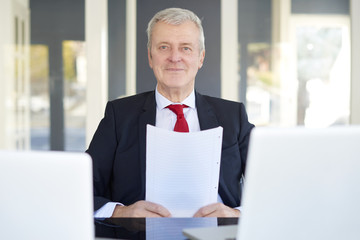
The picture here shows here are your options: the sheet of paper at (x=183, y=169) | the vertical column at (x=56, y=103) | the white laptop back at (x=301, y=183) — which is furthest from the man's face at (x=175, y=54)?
the vertical column at (x=56, y=103)

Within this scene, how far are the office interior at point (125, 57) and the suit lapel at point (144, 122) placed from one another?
3.24 meters

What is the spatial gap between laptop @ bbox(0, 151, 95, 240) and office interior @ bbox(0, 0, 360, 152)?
4.77 meters

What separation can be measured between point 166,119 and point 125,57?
3.41 m

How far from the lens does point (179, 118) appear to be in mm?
2213

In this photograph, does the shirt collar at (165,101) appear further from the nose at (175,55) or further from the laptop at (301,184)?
the laptop at (301,184)

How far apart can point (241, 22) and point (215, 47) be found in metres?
0.42

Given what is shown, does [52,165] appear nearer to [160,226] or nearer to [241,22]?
[160,226]

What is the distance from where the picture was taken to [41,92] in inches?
222

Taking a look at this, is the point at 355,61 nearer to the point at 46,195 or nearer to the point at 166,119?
the point at 166,119

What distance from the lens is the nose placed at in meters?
2.28

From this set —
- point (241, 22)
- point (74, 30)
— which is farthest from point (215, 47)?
point (74, 30)

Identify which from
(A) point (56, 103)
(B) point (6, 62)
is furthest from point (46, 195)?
(B) point (6, 62)

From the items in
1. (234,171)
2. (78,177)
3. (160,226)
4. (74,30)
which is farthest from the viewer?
(74,30)

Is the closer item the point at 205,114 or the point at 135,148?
the point at 135,148
